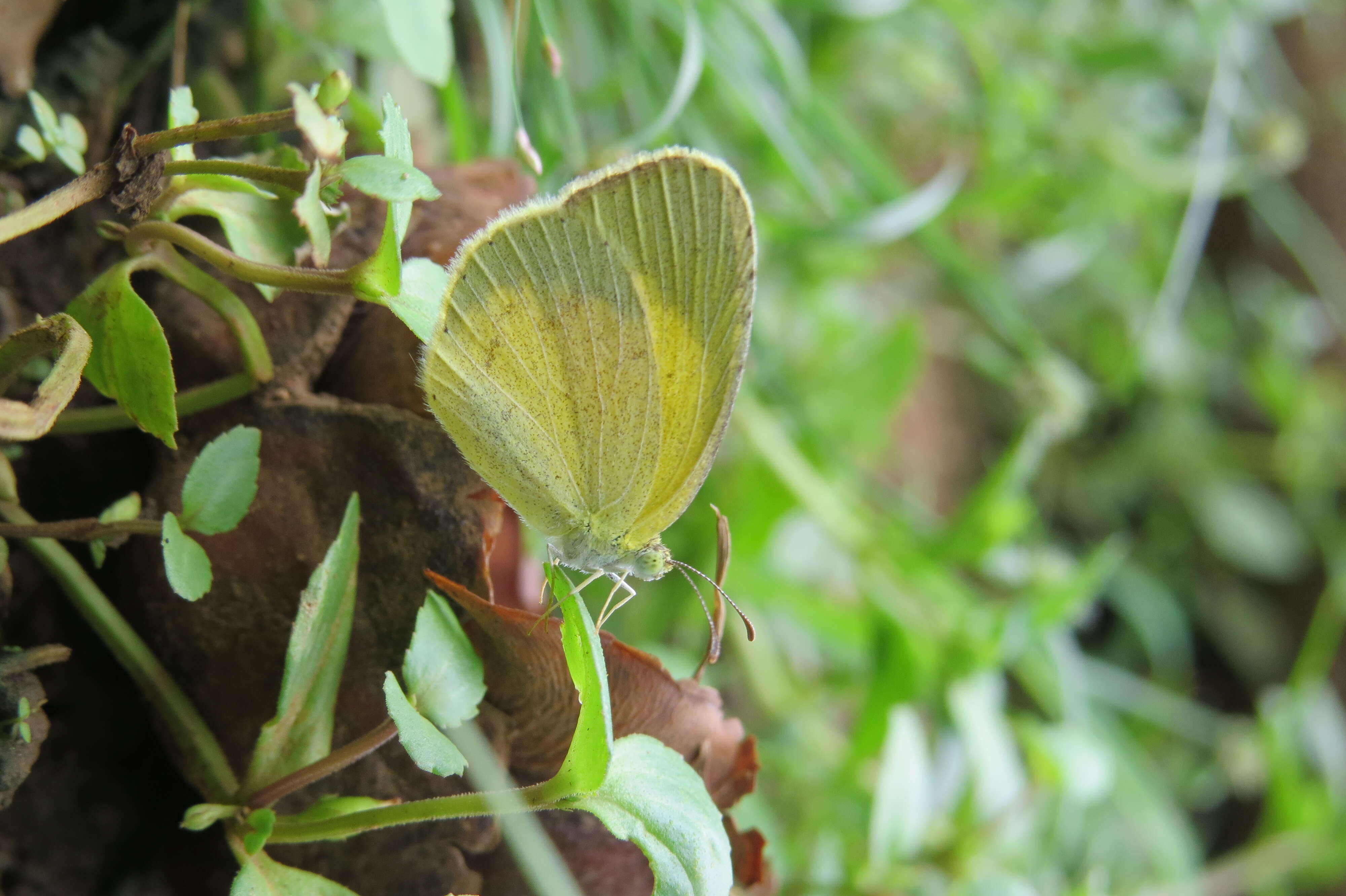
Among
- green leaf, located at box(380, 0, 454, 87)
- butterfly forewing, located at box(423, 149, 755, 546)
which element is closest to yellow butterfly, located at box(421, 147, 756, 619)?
butterfly forewing, located at box(423, 149, 755, 546)

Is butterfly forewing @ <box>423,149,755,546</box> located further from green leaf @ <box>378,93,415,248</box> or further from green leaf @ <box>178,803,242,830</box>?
green leaf @ <box>178,803,242,830</box>

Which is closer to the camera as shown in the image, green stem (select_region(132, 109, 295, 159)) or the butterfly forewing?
green stem (select_region(132, 109, 295, 159))

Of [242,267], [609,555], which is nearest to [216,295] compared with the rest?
[242,267]

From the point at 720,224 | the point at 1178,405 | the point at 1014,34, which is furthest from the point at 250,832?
the point at 1178,405

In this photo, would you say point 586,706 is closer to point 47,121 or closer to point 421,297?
point 421,297

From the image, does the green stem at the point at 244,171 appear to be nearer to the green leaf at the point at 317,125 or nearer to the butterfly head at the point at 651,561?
the green leaf at the point at 317,125

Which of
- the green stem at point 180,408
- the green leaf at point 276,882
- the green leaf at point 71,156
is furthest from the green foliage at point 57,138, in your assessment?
the green leaf at point 276,882
